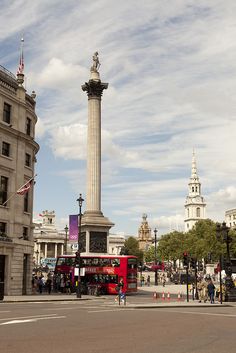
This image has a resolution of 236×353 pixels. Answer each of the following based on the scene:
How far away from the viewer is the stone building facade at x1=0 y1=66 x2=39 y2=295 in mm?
44531

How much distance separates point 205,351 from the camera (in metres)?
13.6

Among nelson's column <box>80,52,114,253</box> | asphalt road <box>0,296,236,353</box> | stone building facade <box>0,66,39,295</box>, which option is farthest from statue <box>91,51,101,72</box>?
asphalt road <box>0,296,236,353</box>

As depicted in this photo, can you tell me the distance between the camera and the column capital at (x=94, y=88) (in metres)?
68.3

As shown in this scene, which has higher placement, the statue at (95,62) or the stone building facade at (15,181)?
the statue at (95,62)

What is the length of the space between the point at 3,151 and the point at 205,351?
3486 cm

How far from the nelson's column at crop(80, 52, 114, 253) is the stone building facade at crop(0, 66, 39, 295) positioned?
12944 mm

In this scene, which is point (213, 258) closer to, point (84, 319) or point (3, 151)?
point (3, 151)

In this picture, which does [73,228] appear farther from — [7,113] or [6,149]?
[7,113]

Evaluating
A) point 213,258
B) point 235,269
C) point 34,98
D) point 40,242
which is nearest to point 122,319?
point 34,98

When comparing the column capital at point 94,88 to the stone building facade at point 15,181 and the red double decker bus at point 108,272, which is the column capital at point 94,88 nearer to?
the stone building facade at point 15,181

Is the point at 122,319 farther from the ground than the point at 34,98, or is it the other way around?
the point at 34,98

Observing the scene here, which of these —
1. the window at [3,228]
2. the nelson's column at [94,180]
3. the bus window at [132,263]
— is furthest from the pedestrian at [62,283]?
the window at [3,228]

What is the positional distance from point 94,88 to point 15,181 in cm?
2564

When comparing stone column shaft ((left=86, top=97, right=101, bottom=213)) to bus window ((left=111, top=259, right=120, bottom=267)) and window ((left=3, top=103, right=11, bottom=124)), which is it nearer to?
bus window ((left=111, top=259, right=120, bottom=267))
